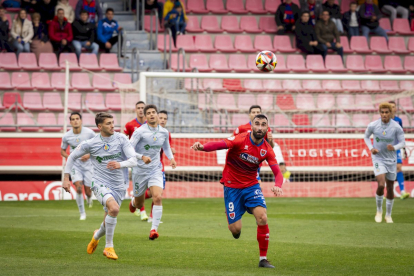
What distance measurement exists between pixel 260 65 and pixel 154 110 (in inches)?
108

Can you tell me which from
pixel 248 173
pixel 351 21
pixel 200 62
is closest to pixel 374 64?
pixel 351 21

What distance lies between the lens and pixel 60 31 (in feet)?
72.0

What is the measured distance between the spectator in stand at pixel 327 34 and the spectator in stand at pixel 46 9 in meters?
9.49

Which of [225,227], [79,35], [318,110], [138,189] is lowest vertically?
[225,227]

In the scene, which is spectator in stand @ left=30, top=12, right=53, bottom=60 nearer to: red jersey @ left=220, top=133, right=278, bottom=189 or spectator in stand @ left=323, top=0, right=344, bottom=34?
spectator in stand @ left=323, top=0, right=344, bottom=34

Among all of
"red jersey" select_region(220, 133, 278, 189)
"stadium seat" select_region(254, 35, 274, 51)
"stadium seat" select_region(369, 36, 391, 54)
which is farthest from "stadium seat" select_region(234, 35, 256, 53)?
"red jersey" select_region(220, 133, 278, 189)

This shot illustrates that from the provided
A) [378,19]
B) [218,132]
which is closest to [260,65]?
[218,132]

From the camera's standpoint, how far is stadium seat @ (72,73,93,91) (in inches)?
834

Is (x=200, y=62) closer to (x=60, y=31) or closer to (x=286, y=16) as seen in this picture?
(x=286, y=16)

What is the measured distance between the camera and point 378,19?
24969mm

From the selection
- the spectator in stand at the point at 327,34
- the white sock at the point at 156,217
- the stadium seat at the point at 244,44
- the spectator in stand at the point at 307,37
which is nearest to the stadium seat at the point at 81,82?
the stadium seat at the point at 244,44

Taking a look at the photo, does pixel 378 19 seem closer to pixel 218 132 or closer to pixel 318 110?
pixel 318 110

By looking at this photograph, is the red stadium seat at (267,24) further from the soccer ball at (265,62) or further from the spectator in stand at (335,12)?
the soccer ball at (265,62)

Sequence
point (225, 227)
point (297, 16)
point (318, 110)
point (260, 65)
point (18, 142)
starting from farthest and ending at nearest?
point (297, 16) → point (318, 110) → point (18, 142) → point (260, 65) → point (225, 227)
